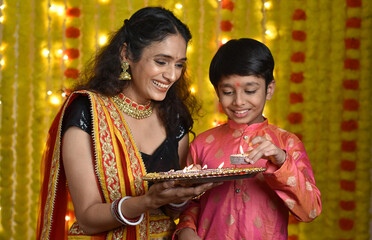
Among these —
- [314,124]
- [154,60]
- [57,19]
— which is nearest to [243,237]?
[154,60]

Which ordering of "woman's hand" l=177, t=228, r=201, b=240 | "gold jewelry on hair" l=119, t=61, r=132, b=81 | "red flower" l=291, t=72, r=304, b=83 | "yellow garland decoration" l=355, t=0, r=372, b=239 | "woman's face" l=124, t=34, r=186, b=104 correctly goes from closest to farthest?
"woman's hand" l=177, t=228, r=201, b=240 → "woman's face" l=124, t=34, r=186, b=104 → "gold jewelry on hair" l=119, t=61, r=132, b=81 → "yellow garland decoration" l=355, t=0, r=372, b=239 → "red flower" l=291, t=72, r=304, b=83

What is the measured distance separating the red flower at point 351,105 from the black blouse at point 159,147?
1.65m

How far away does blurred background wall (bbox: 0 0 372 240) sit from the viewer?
3.48 meters

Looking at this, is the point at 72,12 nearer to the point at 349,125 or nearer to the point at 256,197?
the point at 349,125

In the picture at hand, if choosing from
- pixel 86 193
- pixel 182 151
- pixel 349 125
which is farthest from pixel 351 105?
pixel 86 193

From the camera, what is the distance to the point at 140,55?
2.12 meters

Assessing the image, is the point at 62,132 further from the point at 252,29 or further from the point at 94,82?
the point at 252,29

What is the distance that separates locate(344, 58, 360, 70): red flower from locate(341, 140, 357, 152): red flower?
0.57 meters

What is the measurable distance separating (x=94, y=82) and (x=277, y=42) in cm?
186

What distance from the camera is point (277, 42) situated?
3652 millimetres

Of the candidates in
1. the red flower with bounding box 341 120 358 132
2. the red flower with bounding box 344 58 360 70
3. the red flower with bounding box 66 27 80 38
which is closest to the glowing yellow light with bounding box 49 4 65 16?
the red flower with bounding box 66 27 80 38

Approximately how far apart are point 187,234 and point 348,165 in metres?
2.04

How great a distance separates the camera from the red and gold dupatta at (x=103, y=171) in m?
1.97

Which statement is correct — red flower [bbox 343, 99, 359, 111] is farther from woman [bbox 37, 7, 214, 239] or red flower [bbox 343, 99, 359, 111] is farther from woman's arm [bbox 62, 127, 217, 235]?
woman's arm [bbox 62, 127, 217, 235]
